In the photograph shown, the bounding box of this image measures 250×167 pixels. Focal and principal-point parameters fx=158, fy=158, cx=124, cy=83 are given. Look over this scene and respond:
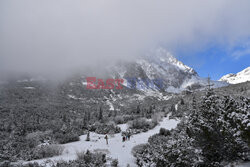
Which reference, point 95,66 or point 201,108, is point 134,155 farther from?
point 95,66

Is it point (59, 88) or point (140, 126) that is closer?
point (140, 126)

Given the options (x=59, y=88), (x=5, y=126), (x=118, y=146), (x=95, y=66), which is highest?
(x=95, y=66)

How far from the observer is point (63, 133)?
20.0m

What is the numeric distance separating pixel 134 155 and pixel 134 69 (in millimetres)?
142052

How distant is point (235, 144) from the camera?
21.3 feet

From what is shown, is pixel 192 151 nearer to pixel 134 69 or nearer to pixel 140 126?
pixel 140 126

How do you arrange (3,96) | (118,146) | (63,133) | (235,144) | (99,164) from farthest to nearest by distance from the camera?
(3,96), (63,133), (118,146), (99,164), (235,144)

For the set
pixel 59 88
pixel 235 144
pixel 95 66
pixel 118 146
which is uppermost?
pixel 95 66

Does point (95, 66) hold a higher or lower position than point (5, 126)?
higher

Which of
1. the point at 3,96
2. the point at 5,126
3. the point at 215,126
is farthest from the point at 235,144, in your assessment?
the point at 3,96

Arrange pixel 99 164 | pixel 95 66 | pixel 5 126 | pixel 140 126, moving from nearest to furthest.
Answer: pixel 99 164, pixel 5 126, pixel 140 126, pixel 95 66

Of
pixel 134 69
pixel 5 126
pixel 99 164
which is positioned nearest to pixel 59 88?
pixel 5 126

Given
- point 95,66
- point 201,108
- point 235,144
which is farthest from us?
point 95,66

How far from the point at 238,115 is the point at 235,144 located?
5.43 feet
